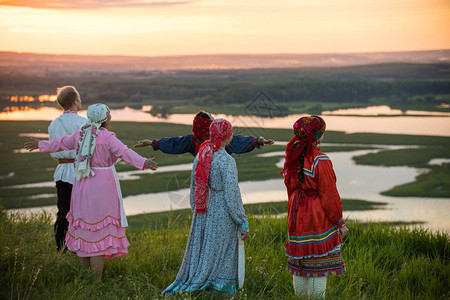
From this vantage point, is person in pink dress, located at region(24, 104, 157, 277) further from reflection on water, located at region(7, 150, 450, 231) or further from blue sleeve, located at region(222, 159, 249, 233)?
reflection on water, located at region(7, 150, 450, 231)

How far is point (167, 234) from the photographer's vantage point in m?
7.59

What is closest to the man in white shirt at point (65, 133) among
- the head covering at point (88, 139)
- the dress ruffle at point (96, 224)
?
the head covering at point (88, 139)

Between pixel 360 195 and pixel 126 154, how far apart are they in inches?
1204

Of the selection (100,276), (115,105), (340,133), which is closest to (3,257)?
(100,276)

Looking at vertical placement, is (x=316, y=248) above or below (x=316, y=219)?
below

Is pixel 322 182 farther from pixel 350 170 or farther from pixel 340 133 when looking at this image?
pixel 340 133

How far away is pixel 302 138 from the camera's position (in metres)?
4.92

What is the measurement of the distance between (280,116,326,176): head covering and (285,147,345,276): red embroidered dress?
0.24 feet

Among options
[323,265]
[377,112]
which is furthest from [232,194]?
[377,112]

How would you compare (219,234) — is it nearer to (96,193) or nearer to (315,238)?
(315,238)

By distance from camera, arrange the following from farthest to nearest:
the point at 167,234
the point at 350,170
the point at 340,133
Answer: the point at 340,133 < the point at 350,170 < the point at 167,234

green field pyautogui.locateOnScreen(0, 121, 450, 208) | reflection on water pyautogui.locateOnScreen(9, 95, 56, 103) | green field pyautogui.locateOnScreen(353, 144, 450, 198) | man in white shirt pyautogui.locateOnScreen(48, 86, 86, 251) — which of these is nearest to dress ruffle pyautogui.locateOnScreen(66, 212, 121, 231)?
man in white shirt pyautogui.locateOnScreen(48, 86, 86, 251)

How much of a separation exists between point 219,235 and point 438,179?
37.1m

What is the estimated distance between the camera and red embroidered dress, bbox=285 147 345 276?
481 cm
